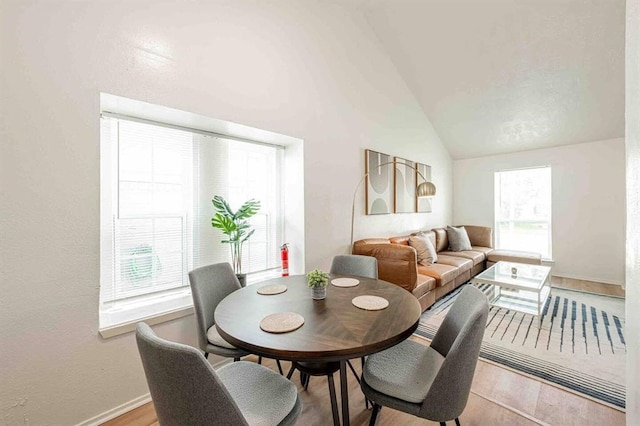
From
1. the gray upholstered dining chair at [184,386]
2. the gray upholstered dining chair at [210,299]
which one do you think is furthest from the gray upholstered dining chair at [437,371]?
the gray upholstered dining chair at [210,299]

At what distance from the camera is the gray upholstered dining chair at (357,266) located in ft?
7.57

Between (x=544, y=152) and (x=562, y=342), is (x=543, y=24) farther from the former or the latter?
(x=562, y=342)

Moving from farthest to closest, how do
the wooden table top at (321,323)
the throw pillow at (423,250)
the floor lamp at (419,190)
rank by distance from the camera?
the throw pillow at (423,250) < the floor lamp at (419,190) < the wooden table top at (321,323)

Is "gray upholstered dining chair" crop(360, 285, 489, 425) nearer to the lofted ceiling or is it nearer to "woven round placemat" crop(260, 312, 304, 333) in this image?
"woven round placemat" crop(260, 312, 304, 333)

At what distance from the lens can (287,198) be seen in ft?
9.62

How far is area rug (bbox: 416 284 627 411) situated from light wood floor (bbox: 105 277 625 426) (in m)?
0.14

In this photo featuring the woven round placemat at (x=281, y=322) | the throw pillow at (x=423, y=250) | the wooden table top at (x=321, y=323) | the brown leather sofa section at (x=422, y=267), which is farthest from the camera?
the throw pillow at (x=423, y=250)

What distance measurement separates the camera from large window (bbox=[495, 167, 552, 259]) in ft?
15.9

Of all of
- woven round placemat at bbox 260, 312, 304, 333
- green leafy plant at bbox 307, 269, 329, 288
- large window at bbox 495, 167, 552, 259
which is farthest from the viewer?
large window at bbox 495, 167, 552, 259

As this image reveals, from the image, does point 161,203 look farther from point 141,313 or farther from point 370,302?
point 370,302

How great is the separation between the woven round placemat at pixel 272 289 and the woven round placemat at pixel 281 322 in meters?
0.36

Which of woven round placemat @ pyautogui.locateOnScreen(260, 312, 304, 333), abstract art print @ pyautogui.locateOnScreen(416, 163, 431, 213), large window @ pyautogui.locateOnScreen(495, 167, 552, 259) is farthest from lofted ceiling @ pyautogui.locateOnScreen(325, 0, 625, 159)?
woven round placemat @ pyautogui.locateOnScreen(260, 312, 304, 333)

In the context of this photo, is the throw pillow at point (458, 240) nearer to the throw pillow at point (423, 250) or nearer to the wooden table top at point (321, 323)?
the throw pillow at point (423, 250)

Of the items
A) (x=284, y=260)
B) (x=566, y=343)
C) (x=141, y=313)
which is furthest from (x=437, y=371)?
(x=566, y=343)
